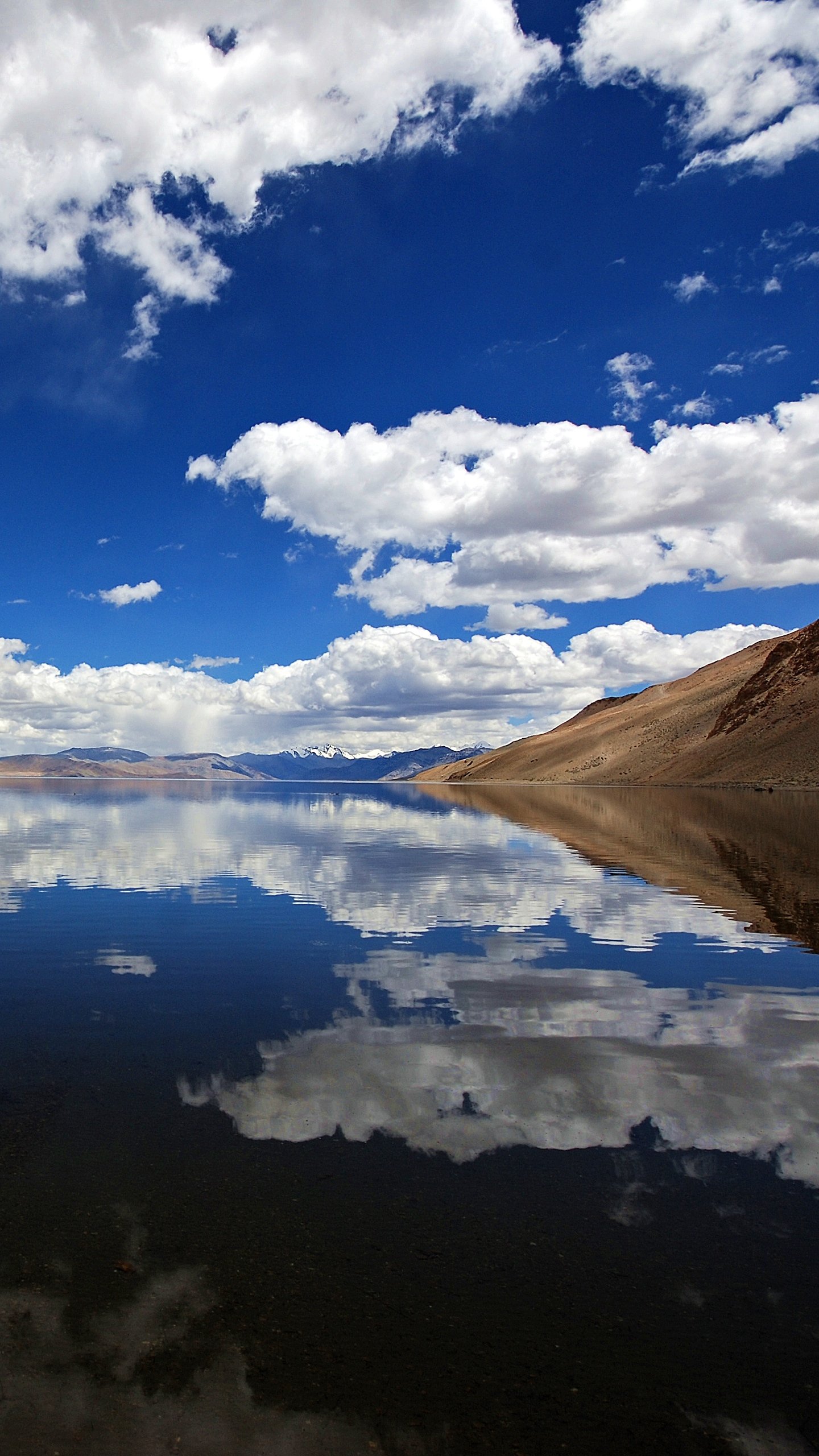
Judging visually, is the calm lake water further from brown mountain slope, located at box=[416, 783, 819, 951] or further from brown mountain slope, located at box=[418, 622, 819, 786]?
brown mountain slope, located at box=[418, 622, 819, 786]

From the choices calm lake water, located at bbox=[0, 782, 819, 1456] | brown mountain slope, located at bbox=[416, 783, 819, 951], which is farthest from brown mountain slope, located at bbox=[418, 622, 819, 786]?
calm lake water, located at bbox=[0, 782, 819, 1456]

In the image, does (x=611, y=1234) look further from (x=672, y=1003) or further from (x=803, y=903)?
(x=803, y=903)

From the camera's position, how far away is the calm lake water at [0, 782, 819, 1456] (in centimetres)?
508

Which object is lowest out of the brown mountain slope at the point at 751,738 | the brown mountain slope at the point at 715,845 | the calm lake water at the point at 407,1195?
the brown mountain slope at the point at 715,845

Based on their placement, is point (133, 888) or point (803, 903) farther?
point (133, 888)

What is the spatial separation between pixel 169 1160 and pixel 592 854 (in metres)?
34.5

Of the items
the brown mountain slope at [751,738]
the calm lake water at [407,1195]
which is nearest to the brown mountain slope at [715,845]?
the calm lake water at [407,1195]

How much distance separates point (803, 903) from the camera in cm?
2492

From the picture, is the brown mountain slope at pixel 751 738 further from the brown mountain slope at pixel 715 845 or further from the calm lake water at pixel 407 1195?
the calm lake water at pixel 407 1195

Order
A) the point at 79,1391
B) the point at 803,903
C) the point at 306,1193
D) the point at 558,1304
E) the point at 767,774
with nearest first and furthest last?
the point at 79,1391, the point at 558,1304, the point at 306,1193, the point at 803,903, the point at 767,774

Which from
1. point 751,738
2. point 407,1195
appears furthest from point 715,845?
point 751,738

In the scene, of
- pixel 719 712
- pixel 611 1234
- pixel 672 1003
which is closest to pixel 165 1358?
pixel 611 1234

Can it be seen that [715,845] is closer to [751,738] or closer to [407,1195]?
[407,1195]

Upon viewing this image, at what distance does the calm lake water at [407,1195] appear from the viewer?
5.08 meters
